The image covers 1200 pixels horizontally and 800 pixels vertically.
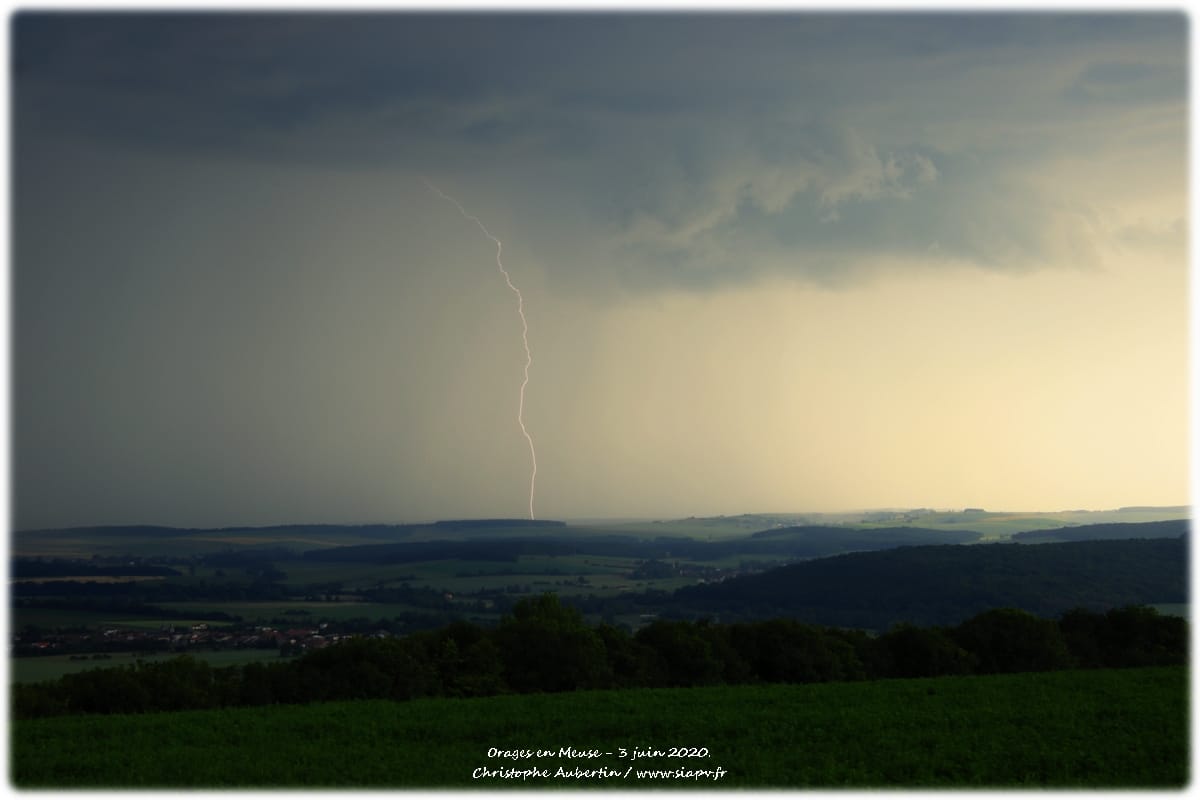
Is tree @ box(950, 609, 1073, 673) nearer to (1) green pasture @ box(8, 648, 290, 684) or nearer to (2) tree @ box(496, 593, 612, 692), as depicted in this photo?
(2) tree @ box(496, 593, 612, 692)

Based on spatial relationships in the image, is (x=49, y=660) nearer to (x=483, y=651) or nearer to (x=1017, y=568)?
(x=483, y=651)

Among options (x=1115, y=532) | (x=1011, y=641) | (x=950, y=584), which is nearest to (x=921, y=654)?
(x=1011, y=641)

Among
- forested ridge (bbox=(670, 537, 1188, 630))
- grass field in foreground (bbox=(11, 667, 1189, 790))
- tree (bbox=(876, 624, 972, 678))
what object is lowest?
forested ridge (bbox=(670, 537, 1188, 630))

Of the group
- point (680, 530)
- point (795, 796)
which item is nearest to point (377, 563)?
point (680, 530)

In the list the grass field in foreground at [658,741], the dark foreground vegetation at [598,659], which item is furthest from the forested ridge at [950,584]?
the grass field in foreground at [658,741]

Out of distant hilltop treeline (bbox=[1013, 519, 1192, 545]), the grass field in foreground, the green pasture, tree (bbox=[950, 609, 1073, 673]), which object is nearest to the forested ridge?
distant hilltop treeline (bbox=[1013, 519, 1192, 545])

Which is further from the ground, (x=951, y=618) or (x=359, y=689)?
(x=359, y=689)
